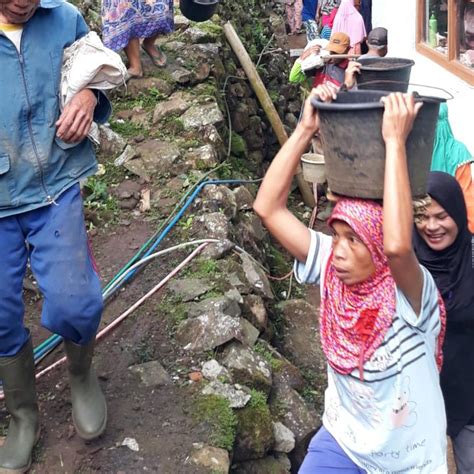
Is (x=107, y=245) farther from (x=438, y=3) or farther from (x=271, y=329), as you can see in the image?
(x=438, y=3)

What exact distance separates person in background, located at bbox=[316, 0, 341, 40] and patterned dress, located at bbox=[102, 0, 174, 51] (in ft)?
16.0

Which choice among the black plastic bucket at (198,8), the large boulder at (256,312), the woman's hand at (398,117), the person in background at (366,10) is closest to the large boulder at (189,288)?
the large boulder at (256,312)

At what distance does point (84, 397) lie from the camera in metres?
3.10

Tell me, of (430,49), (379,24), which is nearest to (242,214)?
(430,49)

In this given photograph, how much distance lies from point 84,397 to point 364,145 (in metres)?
1.68

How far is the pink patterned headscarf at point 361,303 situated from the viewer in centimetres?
217

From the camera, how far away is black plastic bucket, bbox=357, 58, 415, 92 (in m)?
3.65

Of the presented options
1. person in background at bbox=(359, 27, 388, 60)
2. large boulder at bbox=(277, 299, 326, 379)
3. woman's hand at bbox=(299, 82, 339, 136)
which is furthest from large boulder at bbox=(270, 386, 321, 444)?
person in background at bbox=(359, 27, 388, 60)

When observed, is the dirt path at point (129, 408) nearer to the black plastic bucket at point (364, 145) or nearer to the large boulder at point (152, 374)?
the large boulder at point (152, 374)

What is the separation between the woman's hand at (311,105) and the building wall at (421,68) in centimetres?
353

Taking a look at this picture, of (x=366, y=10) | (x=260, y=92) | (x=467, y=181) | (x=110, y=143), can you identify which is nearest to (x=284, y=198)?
(x=467, y=181)

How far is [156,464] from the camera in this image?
3109mm

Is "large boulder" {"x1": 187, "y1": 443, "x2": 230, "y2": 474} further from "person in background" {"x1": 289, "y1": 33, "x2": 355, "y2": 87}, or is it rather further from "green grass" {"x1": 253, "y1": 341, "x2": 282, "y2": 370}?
"person in background" {"x1": 289, "y1": 33, "x2": 355, "y2": 87}

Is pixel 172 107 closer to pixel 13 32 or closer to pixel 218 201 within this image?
pixel 218 201
